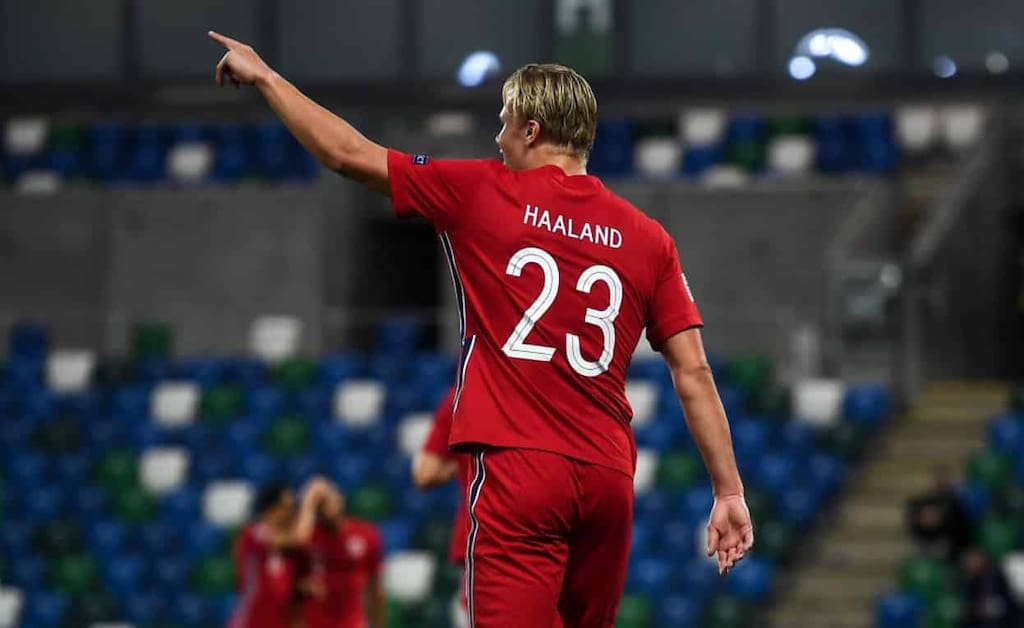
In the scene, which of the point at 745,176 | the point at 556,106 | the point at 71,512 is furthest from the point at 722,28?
the point at 556,106

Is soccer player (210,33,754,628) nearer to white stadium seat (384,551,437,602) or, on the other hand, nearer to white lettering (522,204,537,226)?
white lettering (522,204,537,226)

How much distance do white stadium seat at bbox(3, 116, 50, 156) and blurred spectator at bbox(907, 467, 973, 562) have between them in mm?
10436

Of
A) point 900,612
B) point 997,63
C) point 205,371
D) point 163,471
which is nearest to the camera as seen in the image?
point 900,612

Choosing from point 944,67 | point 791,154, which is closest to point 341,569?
point 791,154

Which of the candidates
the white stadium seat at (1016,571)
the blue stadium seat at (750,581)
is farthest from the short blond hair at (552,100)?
the blue stadium seat at (750,581)

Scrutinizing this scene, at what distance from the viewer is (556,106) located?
3.87m

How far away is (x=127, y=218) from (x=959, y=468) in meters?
8.17

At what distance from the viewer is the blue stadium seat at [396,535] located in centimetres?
1427

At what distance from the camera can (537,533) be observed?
3863 mm

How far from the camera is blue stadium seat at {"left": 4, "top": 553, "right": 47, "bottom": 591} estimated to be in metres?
15.1

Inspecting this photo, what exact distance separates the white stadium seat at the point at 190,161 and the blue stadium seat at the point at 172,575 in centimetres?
516

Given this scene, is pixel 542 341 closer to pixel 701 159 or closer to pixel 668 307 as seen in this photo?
pixel 668 307

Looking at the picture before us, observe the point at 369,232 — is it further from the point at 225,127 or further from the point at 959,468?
the point at 959,468

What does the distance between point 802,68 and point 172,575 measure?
23.7ft
